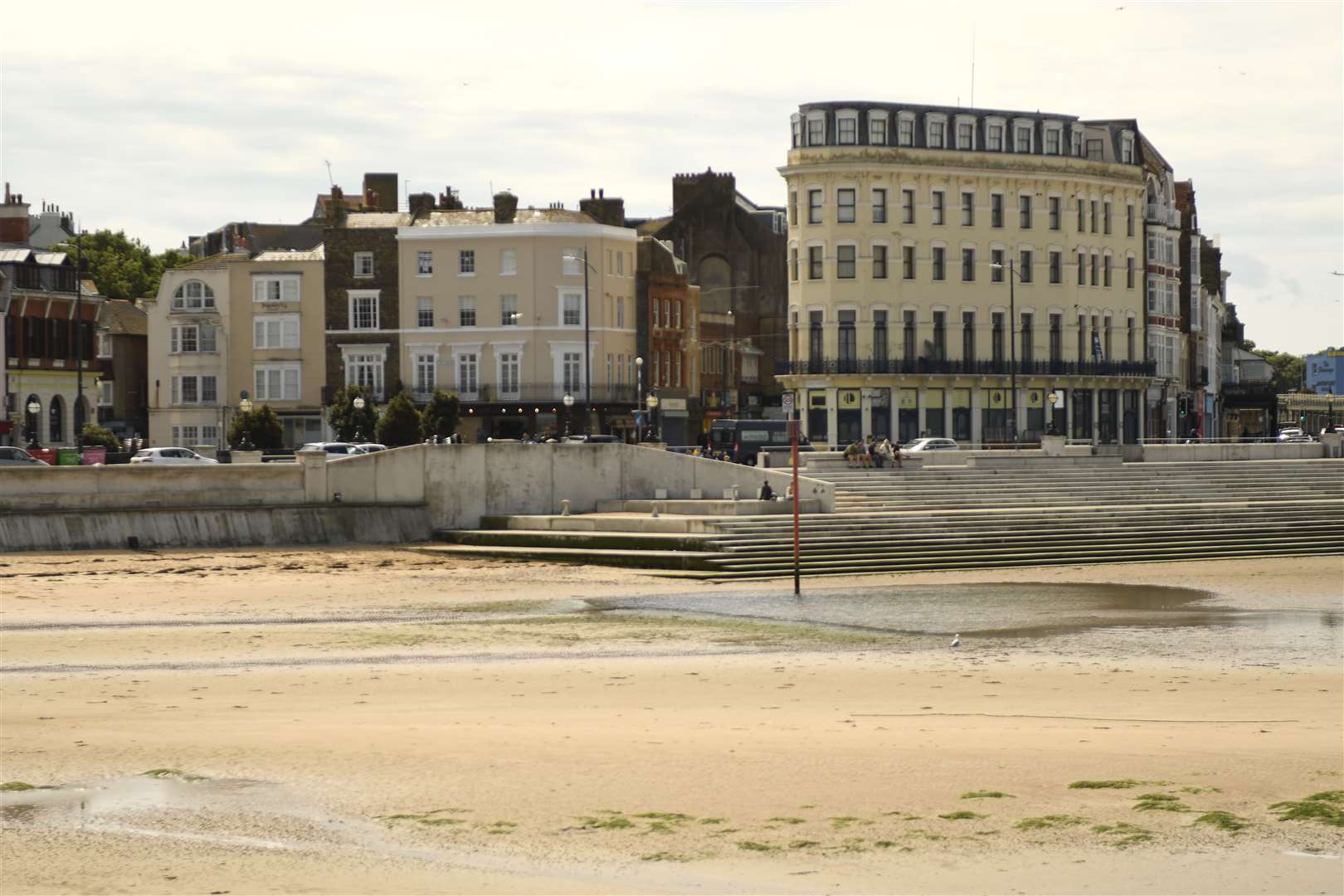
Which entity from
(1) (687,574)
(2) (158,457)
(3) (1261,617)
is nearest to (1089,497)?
(1) (687,574)

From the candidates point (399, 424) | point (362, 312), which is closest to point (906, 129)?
point (399, 424)

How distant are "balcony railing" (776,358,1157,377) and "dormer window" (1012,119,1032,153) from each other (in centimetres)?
965

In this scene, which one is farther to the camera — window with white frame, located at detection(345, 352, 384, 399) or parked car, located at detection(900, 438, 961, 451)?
window with white frame, located at detection(345, 352, 384, 399)

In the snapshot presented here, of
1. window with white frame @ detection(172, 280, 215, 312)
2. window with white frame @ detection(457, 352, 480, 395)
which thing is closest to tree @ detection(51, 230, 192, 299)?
window with white frame @ detection(172, 280, 215, 312)

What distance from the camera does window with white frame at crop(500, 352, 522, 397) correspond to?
80562 millimetres

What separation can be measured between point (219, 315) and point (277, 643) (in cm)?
5534

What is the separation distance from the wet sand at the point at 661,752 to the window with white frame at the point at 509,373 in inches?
1763

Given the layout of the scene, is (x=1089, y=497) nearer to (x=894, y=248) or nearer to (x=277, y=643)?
(x=894, y=248)

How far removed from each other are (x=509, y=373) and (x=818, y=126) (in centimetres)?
1757

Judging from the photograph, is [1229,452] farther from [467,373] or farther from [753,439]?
[467,373]

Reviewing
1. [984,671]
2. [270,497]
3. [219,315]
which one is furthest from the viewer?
[219,315]

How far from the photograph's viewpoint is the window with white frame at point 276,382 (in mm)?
83375

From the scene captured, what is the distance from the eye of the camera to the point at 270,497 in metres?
51.4

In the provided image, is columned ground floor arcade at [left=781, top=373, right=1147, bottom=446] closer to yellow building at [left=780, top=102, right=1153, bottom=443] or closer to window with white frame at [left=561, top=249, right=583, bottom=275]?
yellow building at [left=780, top=102, right=1153, bottom=443]
